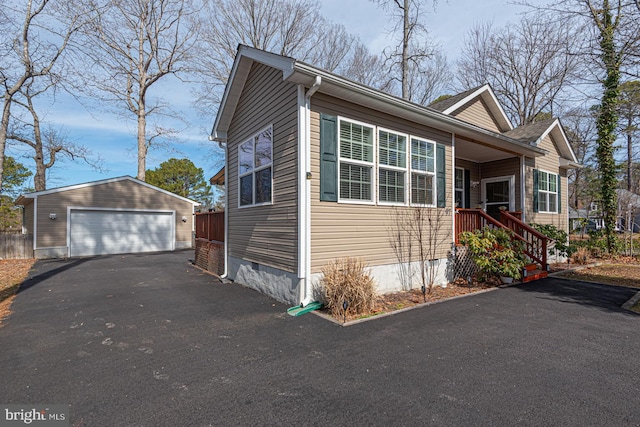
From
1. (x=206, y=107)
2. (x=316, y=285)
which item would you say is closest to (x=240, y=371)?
(x=316, y=285)

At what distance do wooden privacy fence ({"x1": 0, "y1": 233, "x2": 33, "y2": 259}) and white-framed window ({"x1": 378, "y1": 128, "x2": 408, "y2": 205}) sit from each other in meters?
16.2

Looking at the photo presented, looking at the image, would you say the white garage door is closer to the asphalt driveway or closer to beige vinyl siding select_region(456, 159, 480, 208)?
the asphalt driveway

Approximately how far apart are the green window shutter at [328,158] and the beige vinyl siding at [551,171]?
305 inches

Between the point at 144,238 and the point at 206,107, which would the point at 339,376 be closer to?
the point at 144,238

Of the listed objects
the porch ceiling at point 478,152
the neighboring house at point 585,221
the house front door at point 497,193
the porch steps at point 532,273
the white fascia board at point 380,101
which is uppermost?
the white fascia board at point 380,101

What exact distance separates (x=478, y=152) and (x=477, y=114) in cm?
201

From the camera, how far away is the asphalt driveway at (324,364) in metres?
2.46

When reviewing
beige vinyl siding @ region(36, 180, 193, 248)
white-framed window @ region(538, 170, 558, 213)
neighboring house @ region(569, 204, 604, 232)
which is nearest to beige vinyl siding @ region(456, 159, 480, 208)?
white-framed window @ region(538, 170, 558, 213)

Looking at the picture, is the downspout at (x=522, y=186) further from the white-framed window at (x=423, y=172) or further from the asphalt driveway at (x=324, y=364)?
the white-framed window at (x=423, y=172)

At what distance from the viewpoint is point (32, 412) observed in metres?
2.52

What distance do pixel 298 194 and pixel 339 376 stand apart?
2921 mm

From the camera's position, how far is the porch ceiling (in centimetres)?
857

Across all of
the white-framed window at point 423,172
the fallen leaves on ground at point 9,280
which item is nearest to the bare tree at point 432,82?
the white-framed window at point 423,172

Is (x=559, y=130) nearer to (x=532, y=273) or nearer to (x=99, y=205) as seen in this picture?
(x=532, y=273)
